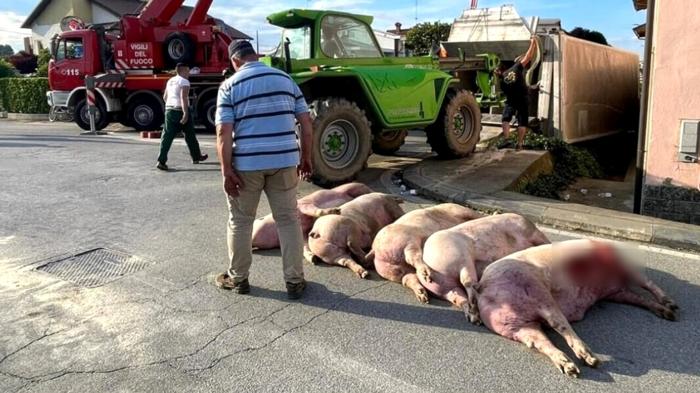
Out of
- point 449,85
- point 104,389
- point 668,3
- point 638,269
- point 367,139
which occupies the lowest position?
point 104,389

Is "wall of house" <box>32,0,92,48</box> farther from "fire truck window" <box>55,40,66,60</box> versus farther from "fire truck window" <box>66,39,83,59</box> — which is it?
"fire truck window" <box>66,39,83,59</box>

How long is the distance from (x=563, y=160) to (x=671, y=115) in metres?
4.20

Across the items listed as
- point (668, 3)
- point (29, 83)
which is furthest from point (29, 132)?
point (668, 3)

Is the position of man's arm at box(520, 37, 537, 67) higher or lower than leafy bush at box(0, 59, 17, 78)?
lower

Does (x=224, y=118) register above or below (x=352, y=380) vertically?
above

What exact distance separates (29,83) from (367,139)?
782 inches

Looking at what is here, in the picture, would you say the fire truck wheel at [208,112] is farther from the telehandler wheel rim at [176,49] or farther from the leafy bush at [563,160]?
the leafy bush at [563,160]

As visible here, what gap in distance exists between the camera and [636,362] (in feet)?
10.4

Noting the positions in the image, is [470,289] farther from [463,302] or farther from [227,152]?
[227,152]

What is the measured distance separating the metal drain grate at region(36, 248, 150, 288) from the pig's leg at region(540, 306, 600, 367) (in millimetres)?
3226

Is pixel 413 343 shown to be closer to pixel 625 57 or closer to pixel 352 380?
pixel 352 380

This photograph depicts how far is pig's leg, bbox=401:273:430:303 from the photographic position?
4.00 meters

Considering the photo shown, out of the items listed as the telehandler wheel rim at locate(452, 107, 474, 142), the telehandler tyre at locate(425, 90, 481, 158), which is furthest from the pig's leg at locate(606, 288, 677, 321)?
the telehandler wheel rim at locate(452, 107, 474, 142)

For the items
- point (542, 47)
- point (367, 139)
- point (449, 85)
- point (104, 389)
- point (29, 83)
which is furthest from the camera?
point (29, 83)
